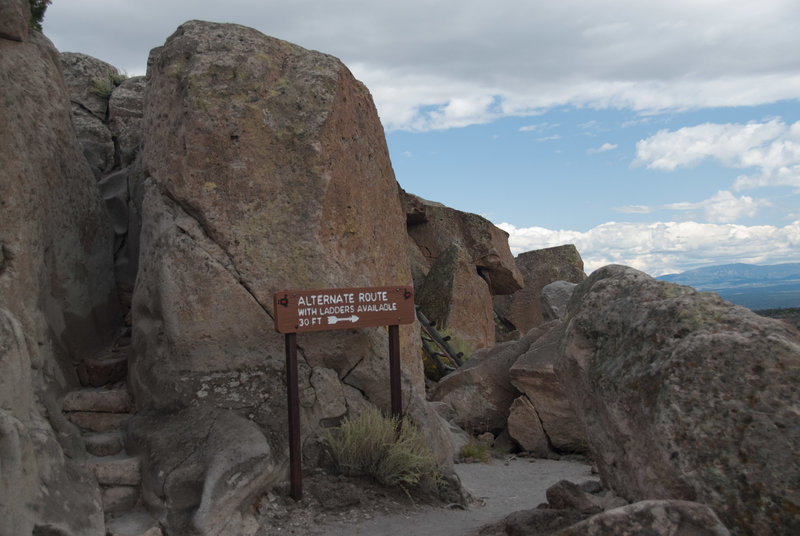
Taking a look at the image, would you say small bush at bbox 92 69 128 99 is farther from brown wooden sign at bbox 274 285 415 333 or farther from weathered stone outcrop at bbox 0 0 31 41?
brown wooden sign at bbox 274 285 415 333

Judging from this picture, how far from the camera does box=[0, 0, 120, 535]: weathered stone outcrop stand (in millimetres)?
4570

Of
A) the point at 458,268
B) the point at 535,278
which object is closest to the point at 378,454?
the point at 458,268

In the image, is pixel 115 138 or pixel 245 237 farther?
pixel 115 138

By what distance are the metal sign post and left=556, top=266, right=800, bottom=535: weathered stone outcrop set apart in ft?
6.84

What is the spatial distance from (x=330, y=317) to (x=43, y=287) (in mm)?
2416

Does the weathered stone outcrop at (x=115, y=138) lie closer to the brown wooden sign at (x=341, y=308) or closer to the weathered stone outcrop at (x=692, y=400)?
the brown wooden sign at (x=341, y=308)

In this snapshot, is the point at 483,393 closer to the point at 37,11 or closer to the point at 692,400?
the point at 692,400

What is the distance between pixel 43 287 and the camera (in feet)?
19.9

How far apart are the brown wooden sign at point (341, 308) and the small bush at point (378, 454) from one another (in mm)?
802

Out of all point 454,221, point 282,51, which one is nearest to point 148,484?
point 282,51

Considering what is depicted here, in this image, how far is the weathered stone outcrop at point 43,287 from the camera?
4570mm

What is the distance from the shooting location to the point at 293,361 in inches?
224

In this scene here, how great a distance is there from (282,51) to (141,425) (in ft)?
11.6

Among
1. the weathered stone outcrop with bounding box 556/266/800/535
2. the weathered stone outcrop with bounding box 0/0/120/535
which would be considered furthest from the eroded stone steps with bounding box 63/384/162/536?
the weathered stone outcrop with bounding box 556/266/800/535
